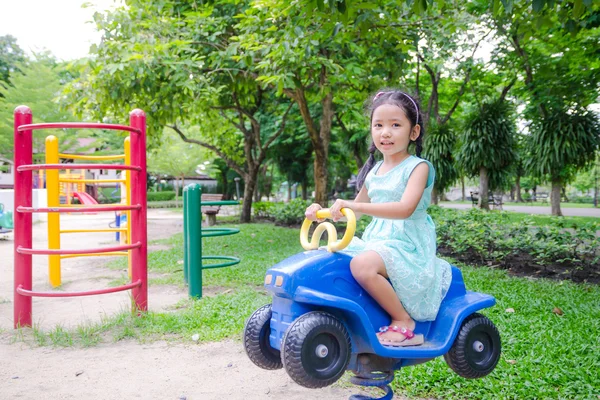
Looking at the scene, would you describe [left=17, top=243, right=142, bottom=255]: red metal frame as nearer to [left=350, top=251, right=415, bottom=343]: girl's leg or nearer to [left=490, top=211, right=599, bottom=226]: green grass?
[left=350, top=251, right=415, bottom=343]: girl's leg

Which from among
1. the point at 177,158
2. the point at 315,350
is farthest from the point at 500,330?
the point at 177,158

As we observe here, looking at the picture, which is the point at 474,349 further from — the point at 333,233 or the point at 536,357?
the point at 536,357

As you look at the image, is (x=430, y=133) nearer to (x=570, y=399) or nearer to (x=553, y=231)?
(x=553, y=231)

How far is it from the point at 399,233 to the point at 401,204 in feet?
0.56

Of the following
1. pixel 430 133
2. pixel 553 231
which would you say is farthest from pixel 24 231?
pixel 430 133

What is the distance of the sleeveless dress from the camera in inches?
72.5

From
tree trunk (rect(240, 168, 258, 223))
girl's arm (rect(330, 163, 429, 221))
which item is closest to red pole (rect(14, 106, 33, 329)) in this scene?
girl's arm (rect(330, 163, 429, 221))

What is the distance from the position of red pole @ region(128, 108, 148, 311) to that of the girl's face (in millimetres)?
3457

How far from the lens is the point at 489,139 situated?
15844mm

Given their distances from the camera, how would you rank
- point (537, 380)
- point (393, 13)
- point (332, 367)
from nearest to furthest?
point (332, 367) < point (537, 380) < point (393, 13)

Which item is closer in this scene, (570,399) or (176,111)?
(570,399)

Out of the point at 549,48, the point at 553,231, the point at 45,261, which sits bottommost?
the point at 45,261

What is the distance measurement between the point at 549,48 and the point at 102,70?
9.61 m

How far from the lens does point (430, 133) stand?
17.9m
